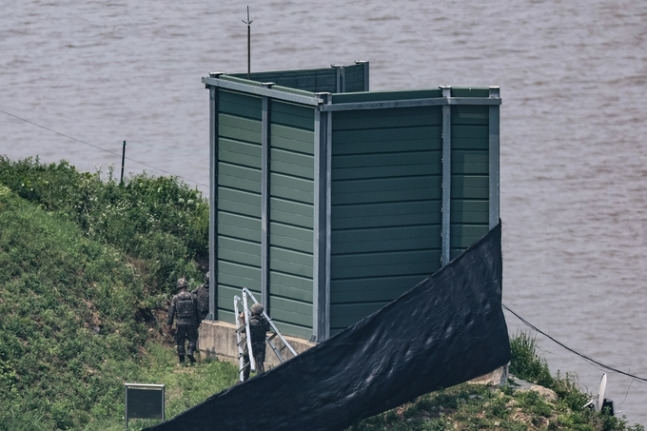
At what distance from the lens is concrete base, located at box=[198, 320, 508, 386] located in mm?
26781

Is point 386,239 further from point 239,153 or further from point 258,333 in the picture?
point 239,153

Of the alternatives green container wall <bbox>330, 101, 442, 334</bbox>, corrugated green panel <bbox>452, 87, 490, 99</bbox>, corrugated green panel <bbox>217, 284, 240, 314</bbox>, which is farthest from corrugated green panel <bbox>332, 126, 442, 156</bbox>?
corrugated green panel <bbox>217, 284, 240, 314</bbox>

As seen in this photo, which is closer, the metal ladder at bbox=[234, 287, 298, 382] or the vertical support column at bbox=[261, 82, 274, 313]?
the metal ladder at bbox=[234, 287, 298, 382]

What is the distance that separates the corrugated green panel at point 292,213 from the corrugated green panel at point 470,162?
7.04ft

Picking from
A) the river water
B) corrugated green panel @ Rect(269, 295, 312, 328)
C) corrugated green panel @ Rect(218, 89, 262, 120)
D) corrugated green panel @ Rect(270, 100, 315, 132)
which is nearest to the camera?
corrugated green panel @ Rect(270, 100, 315, 132)

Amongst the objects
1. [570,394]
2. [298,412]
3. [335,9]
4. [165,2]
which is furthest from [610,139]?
[298,412]

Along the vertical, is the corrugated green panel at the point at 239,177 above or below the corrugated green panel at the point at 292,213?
above

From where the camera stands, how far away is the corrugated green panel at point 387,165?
2656 cm

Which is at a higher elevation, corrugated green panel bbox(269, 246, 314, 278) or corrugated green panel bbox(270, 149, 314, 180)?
corrugated green panel bbox(270, 149, 314, 180)

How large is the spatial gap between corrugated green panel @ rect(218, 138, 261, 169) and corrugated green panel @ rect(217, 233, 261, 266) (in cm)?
115

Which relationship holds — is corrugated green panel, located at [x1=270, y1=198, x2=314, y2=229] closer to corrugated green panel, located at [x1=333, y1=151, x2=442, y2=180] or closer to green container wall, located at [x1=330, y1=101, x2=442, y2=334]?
green container wall, located at [x1=330, y1=101, x2=442, y2=334]

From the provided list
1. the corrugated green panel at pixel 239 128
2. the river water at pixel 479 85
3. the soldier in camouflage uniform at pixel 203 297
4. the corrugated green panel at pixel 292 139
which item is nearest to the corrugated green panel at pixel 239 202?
the corrugated green panel at pixel 239 128

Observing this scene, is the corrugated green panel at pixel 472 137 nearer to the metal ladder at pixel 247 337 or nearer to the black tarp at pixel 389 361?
the black tarp at pixel 389 361

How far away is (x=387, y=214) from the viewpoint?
26812 millimetres
